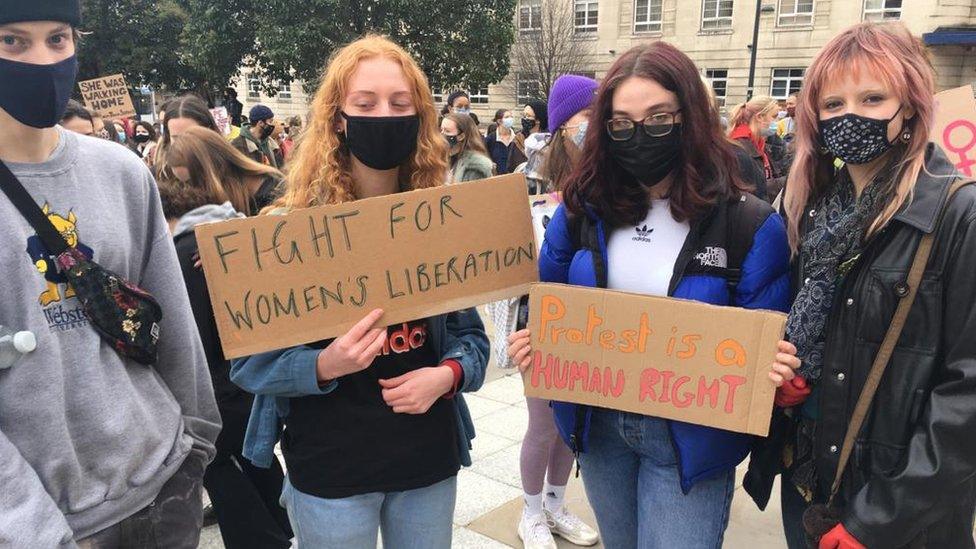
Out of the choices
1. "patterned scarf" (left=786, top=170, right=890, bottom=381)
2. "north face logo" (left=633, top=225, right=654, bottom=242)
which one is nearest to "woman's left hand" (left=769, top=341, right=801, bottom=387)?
"patterned scarf" (left=786, top=170, right=890, bottom=381)

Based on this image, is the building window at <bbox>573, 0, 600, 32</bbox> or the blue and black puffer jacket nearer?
the blue and black puffer jacket

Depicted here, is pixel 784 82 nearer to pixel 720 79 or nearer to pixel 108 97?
pixel 720 79

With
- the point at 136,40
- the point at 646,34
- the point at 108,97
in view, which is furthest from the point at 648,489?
the point at 136,40

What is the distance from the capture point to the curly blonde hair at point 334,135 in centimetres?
198

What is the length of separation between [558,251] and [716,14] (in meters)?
30.9

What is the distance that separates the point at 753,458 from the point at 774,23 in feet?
99.7

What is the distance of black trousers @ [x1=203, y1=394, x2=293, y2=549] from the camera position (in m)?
2.92

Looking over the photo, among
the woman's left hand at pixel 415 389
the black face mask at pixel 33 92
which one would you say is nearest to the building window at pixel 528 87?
the woman's left hand at pixel 415 389

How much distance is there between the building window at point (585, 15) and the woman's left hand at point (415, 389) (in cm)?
3305

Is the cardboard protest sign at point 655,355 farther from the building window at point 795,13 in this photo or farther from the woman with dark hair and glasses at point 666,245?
the building window at point 795,13

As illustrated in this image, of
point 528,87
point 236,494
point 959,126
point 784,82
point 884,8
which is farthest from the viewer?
point 528,87

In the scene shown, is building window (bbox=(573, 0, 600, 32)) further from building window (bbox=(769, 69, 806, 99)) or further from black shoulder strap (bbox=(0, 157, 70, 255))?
black shoulder strap (bbox=(0, 157, 70, 255))

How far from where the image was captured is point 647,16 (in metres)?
31.1

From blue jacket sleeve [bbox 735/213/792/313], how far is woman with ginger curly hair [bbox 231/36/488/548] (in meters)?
0.79
